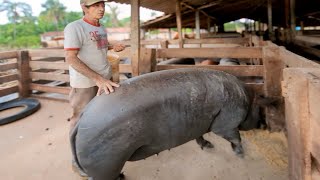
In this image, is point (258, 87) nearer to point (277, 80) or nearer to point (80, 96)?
point (277, 80)

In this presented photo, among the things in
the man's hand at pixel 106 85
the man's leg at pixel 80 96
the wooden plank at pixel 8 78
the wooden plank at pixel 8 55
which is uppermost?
the wooden plank at pixel 8 55

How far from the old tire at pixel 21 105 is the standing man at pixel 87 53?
239 cm

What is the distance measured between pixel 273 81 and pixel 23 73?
5.14 metres

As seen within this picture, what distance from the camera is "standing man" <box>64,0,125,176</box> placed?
2.45m

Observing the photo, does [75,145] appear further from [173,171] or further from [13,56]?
[13,56]

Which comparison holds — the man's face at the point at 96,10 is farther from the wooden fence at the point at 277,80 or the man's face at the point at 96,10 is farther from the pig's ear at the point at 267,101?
the pig's ear at the point at 267,101

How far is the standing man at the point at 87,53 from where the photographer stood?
2.45 metres

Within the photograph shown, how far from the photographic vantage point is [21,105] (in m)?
5.80

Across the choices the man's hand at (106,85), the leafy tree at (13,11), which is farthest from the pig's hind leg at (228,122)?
the leafy tree at (13,11)

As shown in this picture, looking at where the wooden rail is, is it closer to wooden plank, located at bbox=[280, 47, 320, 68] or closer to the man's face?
the man's face

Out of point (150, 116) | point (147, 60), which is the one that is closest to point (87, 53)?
→ point (150, 116)

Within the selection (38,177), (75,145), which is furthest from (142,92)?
(38,177)

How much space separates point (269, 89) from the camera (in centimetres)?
366

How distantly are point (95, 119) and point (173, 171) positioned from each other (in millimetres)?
1150
